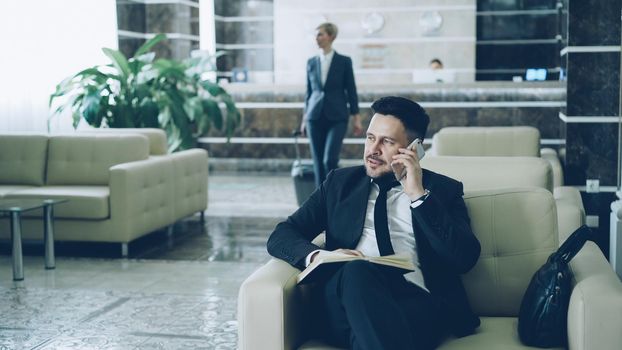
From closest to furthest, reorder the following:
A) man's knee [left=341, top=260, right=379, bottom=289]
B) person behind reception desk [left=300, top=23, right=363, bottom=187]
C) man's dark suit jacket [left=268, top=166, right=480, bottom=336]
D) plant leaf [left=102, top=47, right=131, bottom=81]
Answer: man's knee [left=341, top=260, right=379, bottom=289], man's dark suit jacket [left=268, top=166, right=480, bottom=336], person behind reception desk [left=300, top=23, right=363, bottom=187], plant leaf [left=102, top=47, right=131, bottom=81]

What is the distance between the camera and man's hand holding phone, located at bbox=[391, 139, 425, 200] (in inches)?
106

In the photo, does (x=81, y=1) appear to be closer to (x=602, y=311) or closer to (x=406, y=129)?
(x=406, y=129)

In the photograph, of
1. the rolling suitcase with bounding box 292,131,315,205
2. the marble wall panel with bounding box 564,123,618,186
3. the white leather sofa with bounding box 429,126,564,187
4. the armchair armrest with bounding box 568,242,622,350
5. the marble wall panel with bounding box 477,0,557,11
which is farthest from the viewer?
the marble wall panel with bounding box 477,0,557,11

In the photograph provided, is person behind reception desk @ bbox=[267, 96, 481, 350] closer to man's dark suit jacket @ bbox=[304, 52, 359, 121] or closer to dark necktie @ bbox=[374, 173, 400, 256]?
dark necktie @ bbox=[374, 173, 400, 256]

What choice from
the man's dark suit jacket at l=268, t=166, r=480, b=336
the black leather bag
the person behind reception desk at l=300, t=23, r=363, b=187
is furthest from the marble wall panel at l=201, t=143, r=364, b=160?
the black leather bag

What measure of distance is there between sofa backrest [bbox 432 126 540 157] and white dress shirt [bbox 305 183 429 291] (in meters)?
2.89

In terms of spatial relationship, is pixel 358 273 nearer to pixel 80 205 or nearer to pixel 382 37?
pixel 80 205

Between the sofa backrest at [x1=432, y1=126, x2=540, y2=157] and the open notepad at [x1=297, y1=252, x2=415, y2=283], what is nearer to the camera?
the open notepad at [x1=297, y1=252, x2=415, y2=283]

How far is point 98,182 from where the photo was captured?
6.39 metres

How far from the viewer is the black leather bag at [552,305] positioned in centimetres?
246

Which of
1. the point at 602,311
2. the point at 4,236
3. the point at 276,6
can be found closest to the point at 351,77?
the point at 4,236

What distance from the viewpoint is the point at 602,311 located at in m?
2.30

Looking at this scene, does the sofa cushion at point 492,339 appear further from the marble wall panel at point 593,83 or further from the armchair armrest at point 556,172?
the marble wall panel at point 593,83

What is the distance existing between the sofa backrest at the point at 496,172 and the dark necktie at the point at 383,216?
769mm
